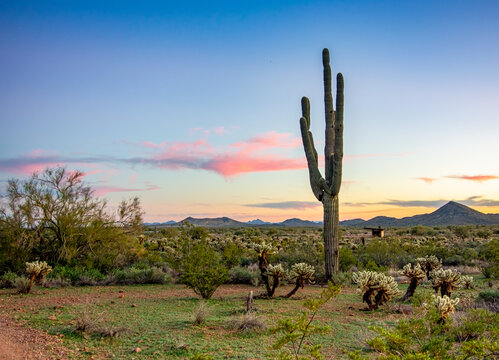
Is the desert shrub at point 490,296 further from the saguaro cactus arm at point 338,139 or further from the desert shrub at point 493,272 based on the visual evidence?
the saguaro cactus arm at point 338,139

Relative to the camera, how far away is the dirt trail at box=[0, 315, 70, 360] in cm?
638

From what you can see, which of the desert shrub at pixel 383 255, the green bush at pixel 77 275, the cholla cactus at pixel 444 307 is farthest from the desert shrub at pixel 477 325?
the desert shrub at pixel 383 255

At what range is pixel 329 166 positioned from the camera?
15.2 metres

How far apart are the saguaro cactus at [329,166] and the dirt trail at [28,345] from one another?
9858 mm

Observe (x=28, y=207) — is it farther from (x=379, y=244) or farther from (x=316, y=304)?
(x=379, y=244)

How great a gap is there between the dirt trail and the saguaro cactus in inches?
388

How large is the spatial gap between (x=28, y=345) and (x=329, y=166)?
11267 millimetres

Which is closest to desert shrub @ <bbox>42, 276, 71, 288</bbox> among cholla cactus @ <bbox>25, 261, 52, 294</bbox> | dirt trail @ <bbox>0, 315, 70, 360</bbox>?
cholla cactus @ <bbox>25, 261, 52, 294</bbox>

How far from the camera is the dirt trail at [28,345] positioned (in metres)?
6.38

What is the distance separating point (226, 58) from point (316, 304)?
53.9 ft

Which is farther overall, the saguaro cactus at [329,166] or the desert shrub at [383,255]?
the desert shrub at [383,255]

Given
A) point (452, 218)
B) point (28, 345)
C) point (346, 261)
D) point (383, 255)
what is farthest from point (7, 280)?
point (452, 218)

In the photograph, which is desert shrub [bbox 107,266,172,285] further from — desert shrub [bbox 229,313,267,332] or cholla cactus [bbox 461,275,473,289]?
cholla cactus [bbox 461,275,473,289]

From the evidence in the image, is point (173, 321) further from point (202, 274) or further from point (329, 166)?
point (329, 166)
